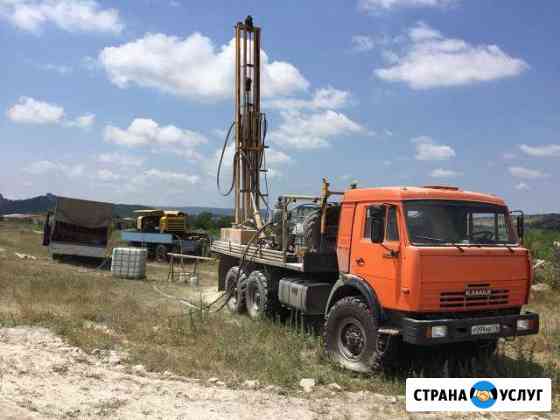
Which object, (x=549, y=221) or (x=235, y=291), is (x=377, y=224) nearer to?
(x=235, y=291)

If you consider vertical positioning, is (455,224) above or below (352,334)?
above

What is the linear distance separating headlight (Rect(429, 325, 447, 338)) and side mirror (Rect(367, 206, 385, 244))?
1274 millimetres

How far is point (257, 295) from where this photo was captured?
1096cm

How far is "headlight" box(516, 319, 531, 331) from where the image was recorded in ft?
23.5

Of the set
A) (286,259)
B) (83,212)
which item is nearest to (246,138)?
(286,259)

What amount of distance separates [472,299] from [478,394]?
1195 millimetres

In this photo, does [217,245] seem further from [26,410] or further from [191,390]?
[26,410]

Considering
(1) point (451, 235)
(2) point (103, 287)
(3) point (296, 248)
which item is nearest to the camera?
(1) point (451, 235)

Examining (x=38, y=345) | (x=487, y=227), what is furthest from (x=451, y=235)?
(x=38, y=345)

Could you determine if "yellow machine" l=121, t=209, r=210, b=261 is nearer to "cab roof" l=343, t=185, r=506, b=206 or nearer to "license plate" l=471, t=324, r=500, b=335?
"cab roof" l=343, t=185, r=506, b=206

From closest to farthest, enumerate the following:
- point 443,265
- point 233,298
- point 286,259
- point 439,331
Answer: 1. point 439,331
2. point 443,265
3. point 286,259
4. point 233,298

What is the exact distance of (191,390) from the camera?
6309mm

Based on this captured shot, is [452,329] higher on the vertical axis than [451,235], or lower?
lower

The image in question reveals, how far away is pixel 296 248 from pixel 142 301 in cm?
466
